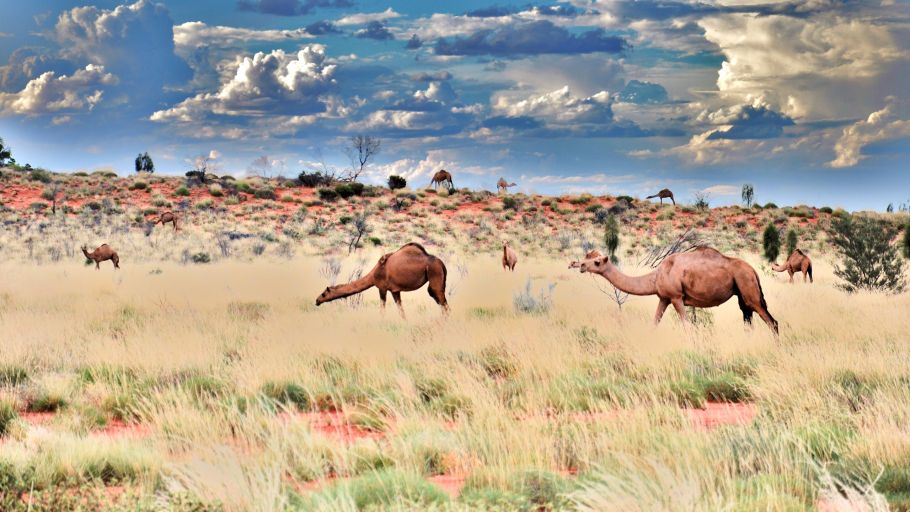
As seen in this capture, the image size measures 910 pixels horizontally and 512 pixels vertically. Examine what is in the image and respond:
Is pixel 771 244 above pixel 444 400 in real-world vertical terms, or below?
above

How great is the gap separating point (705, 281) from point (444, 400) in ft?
16.9

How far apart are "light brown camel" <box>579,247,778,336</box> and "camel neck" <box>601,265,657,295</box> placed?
0.02 metres

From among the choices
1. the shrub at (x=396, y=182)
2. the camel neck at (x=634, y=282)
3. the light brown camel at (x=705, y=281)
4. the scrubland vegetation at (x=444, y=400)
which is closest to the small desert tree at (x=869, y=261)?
the scrubland vegetation at (x=444, y=400)

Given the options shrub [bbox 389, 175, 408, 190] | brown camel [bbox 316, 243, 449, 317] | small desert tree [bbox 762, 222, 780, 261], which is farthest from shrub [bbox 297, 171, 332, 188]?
brown camel [bbox 316, 243, 449, 317]

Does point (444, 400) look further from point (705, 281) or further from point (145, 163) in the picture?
point (145, 163)

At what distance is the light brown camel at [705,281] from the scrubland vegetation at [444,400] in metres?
0.55

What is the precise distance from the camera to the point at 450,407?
→ 396 inches

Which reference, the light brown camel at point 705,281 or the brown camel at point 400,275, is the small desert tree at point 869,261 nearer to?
the light brown camel at point 705,281

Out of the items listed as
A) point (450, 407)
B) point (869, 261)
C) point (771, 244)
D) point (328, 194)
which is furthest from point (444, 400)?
point (328, 194)

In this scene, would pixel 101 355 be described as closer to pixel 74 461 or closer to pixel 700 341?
pixel 74 461

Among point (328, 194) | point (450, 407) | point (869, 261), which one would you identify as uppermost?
point (328, 194)

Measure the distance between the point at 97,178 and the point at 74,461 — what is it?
67690 mm

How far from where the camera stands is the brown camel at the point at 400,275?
53.4ft

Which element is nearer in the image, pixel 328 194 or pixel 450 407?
pixel 450 407
